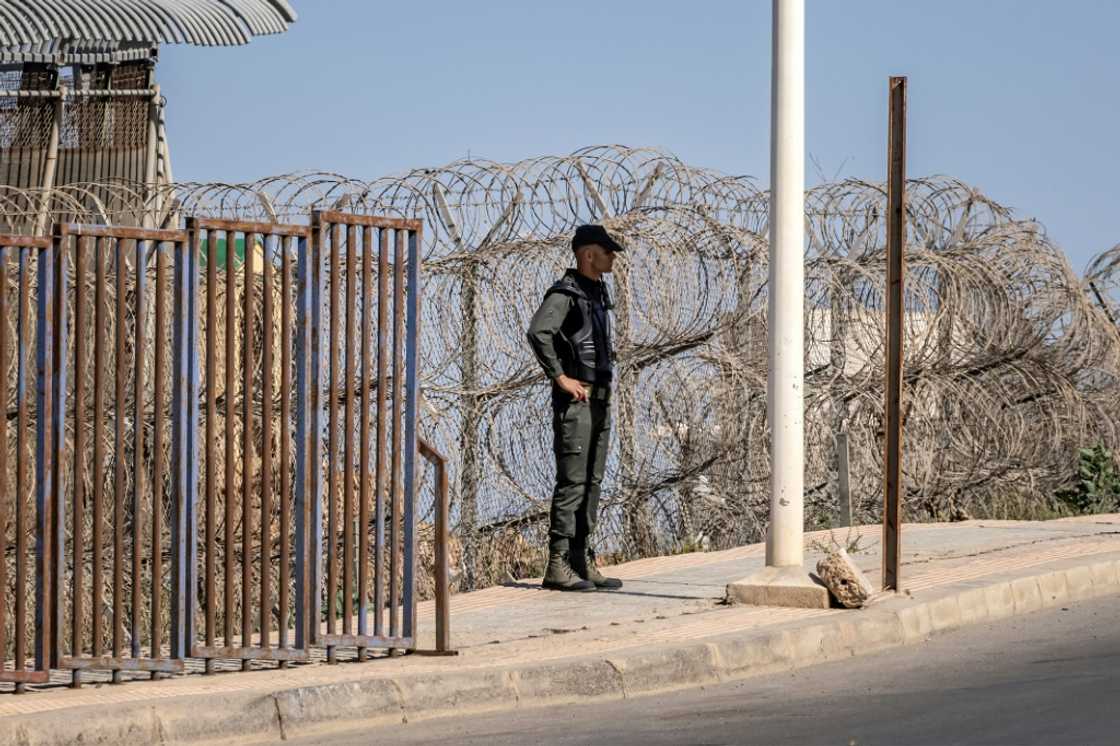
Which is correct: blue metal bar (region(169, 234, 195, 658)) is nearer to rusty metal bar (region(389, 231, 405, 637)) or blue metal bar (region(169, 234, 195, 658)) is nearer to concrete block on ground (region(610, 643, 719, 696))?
rusty metal bar (region(389, 231, 405, 637))

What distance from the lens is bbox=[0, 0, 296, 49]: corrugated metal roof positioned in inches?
705

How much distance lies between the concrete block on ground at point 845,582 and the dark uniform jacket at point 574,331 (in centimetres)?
150

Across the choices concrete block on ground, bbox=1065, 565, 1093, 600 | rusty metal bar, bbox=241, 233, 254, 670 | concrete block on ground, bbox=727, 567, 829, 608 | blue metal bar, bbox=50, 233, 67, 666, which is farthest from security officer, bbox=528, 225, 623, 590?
blue metal bar, bbox=50, 233, 67, 666

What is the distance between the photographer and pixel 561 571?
30.3 feet

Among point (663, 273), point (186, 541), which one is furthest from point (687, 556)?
point (186, 541)

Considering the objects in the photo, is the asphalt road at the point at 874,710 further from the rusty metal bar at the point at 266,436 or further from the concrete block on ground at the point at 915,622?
A: the rusty metal bar at the point at 266,436

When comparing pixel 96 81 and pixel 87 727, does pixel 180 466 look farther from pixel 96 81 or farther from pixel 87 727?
pixel 96 81

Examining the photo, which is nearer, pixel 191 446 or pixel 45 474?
pixel 45 474

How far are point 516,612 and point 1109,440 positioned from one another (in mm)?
7498

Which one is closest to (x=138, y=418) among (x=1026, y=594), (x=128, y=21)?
(x=1026, y=594)

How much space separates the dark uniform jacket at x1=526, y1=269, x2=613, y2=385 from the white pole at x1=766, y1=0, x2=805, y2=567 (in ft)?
2.97

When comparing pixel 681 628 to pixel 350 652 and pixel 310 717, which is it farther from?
pixel 310 717

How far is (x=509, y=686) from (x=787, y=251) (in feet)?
9.41

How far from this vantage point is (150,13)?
1836cm
